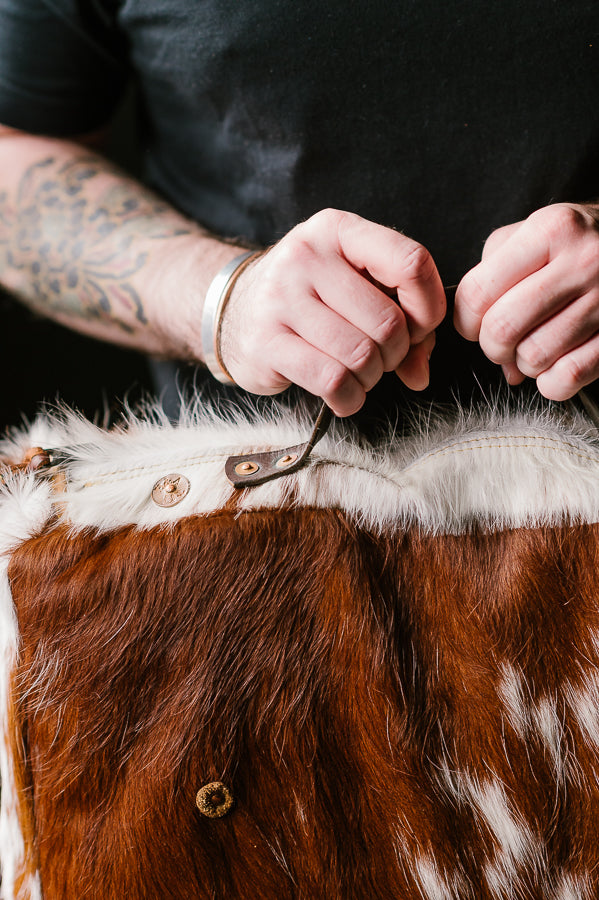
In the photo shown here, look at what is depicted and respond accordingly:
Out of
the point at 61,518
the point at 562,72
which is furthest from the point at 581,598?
the point at 562,72

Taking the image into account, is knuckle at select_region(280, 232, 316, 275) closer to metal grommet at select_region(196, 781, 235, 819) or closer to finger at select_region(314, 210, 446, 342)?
finger at select_region(314, 210, 446, 342)

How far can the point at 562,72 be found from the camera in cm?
65

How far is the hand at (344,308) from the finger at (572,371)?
0.11m

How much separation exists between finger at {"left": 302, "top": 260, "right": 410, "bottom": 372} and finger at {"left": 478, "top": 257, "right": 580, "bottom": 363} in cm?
7

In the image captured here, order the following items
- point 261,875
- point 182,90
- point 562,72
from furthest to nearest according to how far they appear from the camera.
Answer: point 182,90 → point 562,72 → point 261,875

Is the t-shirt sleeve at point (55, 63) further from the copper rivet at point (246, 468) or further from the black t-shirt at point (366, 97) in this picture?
the copper rivet at point (246, 468)

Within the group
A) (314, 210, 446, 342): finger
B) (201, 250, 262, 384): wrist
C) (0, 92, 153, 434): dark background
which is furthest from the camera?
(0, 92, 153, 434): dark background

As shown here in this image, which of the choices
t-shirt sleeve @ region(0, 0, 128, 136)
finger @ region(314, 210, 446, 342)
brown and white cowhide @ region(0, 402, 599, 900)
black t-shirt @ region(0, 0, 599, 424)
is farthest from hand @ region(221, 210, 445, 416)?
t-shirt sleeve @ region(0, 0, 128, 136)

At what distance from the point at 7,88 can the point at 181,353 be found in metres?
0.43

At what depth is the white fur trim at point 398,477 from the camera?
0.51 metres

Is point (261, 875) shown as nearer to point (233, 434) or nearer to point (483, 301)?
point (233, 434)

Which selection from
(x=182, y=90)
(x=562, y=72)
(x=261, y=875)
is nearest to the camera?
(x=261, y=875)

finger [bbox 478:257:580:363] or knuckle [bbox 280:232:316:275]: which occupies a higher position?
finger [bbox 478:257:580:363]

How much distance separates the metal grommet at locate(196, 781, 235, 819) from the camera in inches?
18.2
